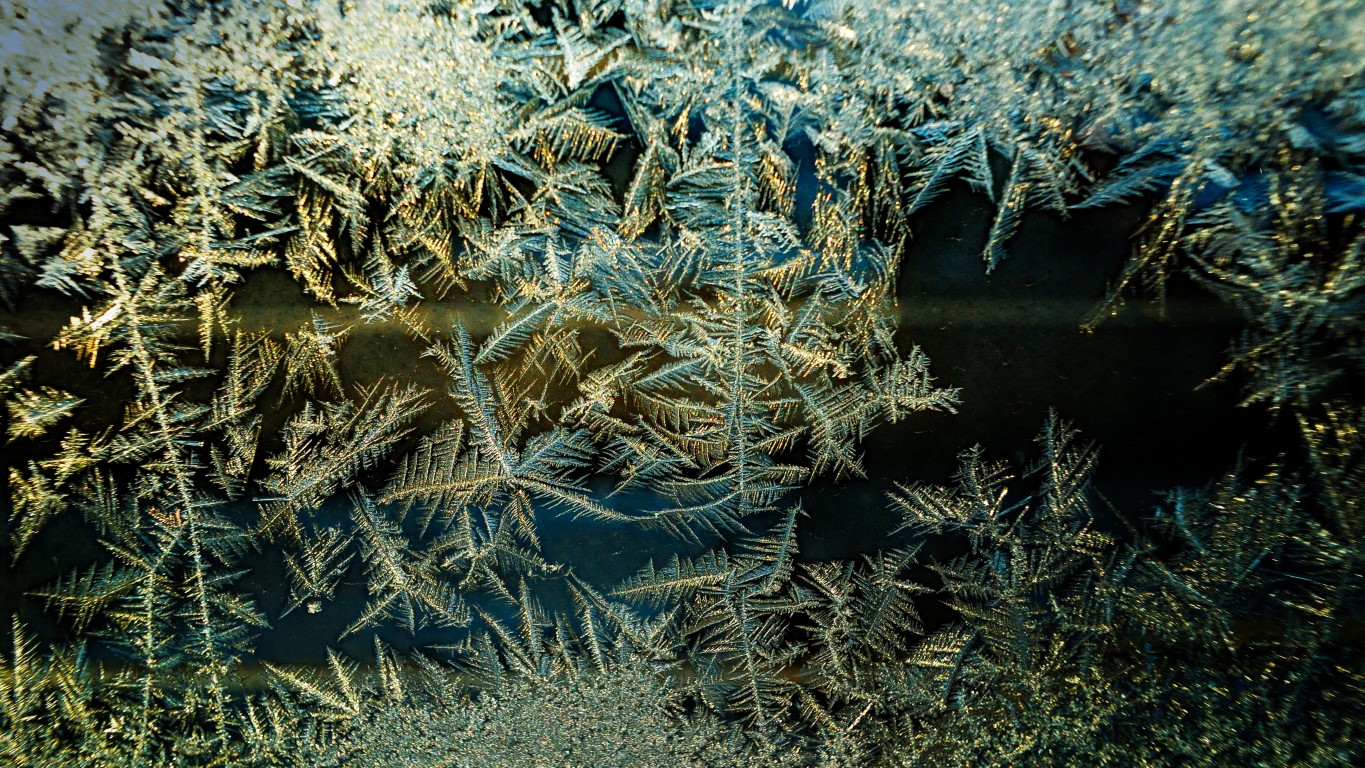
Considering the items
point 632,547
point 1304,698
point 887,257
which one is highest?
point 887,257

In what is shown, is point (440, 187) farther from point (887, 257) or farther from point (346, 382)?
point (887, 257)

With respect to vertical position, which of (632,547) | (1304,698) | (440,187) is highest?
(440,187)

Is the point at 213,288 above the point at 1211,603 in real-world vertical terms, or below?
above

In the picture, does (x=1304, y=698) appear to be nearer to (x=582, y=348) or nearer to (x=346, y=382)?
(x=582, y=348)

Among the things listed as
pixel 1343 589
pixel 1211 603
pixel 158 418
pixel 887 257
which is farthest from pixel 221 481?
pixel 1343 589

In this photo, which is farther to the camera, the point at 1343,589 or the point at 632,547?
the point at 632,547

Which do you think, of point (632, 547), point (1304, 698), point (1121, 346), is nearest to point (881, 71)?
point (1121, 346)
